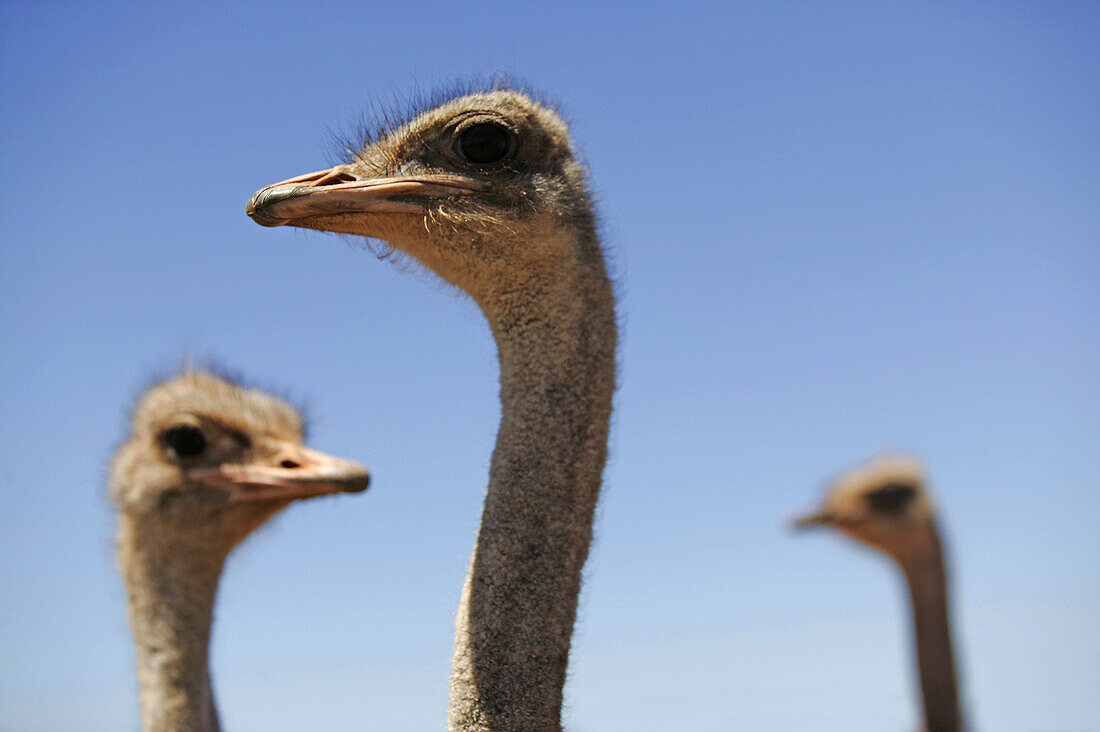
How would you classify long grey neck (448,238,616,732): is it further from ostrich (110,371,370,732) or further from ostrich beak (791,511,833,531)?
ostrich beak (791,511,833,531)

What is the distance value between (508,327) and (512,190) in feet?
1.21

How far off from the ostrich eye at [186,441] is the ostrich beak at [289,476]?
108 millimetres

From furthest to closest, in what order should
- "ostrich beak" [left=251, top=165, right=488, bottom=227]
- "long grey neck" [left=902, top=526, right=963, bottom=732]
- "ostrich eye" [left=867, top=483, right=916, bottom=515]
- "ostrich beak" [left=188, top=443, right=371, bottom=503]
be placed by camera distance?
"ostrich eye" [left=867, top=483, right=916, bottom=515]
"long grey neck" [left=902, top=526, right=963, bottom=732]
"ostrich beak" [left=188, top=443, right=371, bottom=503]
"ostrich beak" [left=251, top=165, right=488, bottom=227]

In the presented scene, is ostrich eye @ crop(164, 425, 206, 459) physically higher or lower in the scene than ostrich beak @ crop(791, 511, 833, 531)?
lower

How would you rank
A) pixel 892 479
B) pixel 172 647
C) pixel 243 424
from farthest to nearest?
pixel 892 479, pixel 243 424, pixel 172 647

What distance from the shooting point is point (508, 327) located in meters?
2.94

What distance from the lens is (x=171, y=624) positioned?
4.61 meters

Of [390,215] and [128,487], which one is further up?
[390,215]

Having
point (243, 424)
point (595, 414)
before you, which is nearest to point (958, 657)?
point (243, 424)

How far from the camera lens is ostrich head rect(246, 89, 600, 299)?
288 cm

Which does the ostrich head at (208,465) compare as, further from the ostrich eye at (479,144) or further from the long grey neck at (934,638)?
the long grey neck at (934,638)

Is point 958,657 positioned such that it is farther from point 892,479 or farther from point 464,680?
point 464,680

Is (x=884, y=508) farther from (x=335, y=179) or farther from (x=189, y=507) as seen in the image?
(x=335, y=179)

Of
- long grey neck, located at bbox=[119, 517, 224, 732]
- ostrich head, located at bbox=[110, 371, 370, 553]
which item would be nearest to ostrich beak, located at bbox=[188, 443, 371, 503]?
ostrich head, located at bbox=[110, 371, 370, 553]
